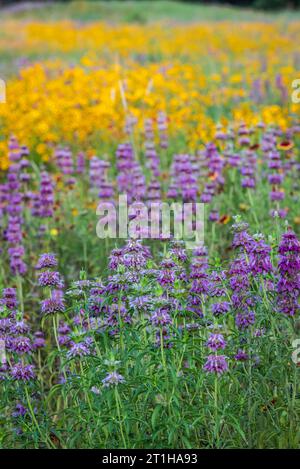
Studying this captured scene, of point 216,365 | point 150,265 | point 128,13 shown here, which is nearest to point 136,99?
point 150,265

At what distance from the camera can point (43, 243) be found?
5266 mm

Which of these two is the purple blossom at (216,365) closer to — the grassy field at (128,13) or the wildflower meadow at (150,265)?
the wildflower meadow at (150,265)

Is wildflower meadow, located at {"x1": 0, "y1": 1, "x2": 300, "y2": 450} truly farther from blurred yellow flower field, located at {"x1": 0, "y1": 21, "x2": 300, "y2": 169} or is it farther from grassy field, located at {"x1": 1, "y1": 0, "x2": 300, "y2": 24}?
grassy field, located at {"x1": 1, "y1": 0, "x2": 300, "y2": 24}

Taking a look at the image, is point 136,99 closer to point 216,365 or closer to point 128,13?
point 216,365

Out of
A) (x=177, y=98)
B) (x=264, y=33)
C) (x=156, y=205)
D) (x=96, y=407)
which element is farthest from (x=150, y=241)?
(x=264, y=33)

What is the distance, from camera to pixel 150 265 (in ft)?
9.48

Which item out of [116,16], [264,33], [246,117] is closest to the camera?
[246,117]

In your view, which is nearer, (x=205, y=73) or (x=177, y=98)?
(x=177, y=98)

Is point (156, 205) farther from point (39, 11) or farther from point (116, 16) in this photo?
point (39, 11)

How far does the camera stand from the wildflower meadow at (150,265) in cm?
284

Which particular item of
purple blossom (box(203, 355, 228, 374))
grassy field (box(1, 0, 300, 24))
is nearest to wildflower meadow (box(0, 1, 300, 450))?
purple blossom (box(203, 355, 228, 374))

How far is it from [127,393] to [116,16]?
25.8 meters

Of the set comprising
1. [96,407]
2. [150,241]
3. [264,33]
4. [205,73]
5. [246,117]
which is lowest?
[96,407]

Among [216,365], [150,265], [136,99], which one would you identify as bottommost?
[216,365]
